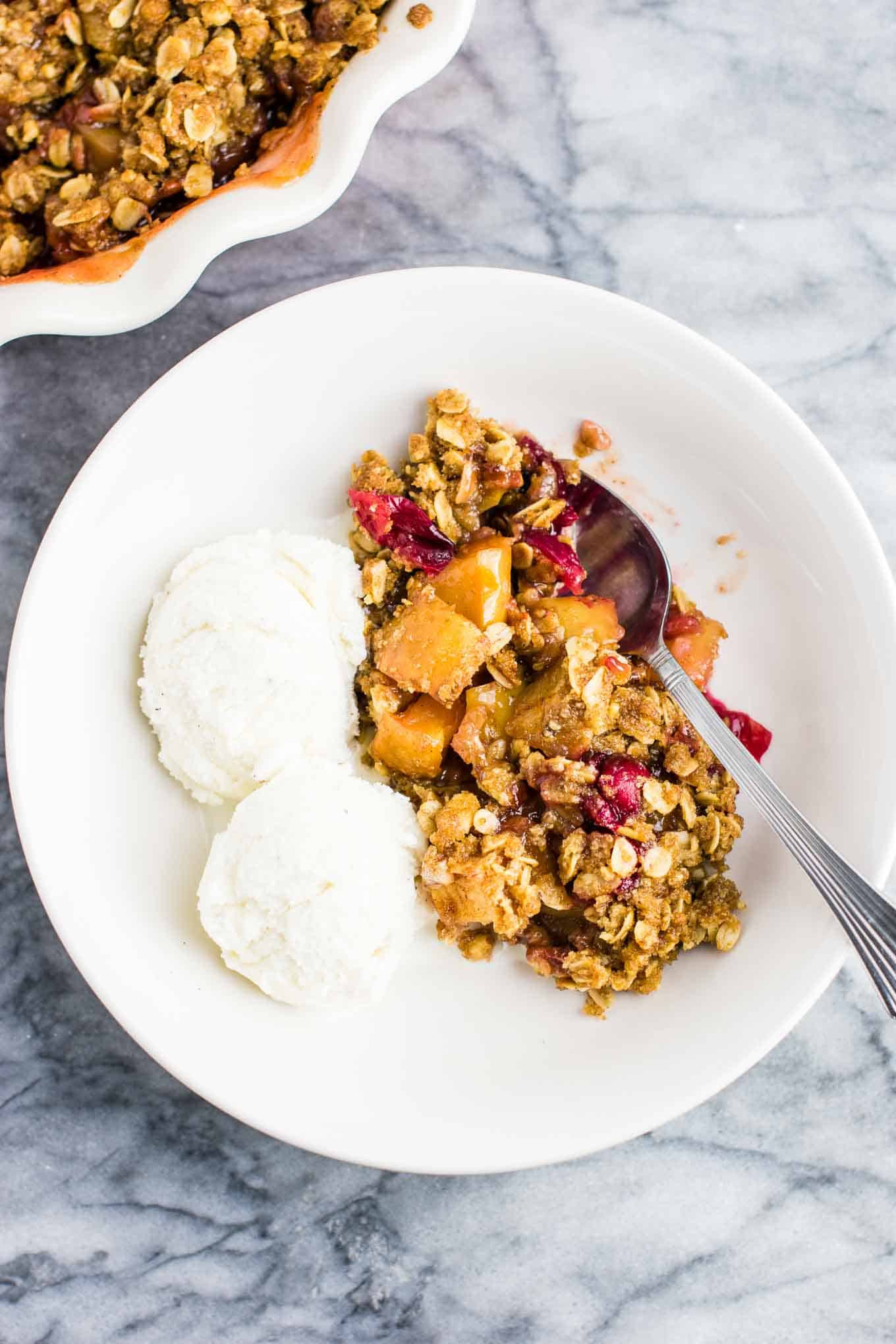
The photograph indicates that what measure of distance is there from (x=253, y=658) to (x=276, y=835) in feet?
0.81

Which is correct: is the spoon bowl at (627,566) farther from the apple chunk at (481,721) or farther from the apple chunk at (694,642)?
the apple chunk at (481,721)

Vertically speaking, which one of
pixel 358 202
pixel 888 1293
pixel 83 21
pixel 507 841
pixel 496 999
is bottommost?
pixel 888 1293

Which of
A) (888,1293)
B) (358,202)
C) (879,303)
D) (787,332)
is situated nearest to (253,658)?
(358,202)

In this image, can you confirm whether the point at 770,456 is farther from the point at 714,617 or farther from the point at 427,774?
the point at 427,774

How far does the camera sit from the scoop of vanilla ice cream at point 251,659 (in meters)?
1.49

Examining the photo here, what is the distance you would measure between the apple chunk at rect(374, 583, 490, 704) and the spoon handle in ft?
1.04

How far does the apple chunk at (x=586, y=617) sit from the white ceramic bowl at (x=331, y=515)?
0.55 feet

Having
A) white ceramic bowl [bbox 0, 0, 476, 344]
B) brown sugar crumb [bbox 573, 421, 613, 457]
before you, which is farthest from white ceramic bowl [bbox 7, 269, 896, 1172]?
white ceramic bowl [bbox 0, 0, 476, 344]

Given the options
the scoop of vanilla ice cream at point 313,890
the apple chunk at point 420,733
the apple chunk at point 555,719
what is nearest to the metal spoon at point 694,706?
the apple chunk at point 555,719

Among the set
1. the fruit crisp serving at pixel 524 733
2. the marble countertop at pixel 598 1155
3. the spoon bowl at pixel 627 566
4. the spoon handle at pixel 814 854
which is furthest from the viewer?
the marble countertop at pixel 598 1155

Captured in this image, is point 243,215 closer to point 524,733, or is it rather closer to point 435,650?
point 435,650

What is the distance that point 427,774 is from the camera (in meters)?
1.55

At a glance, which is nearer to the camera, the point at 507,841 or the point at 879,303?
the point at 507,841

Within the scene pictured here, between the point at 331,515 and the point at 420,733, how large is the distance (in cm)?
40
